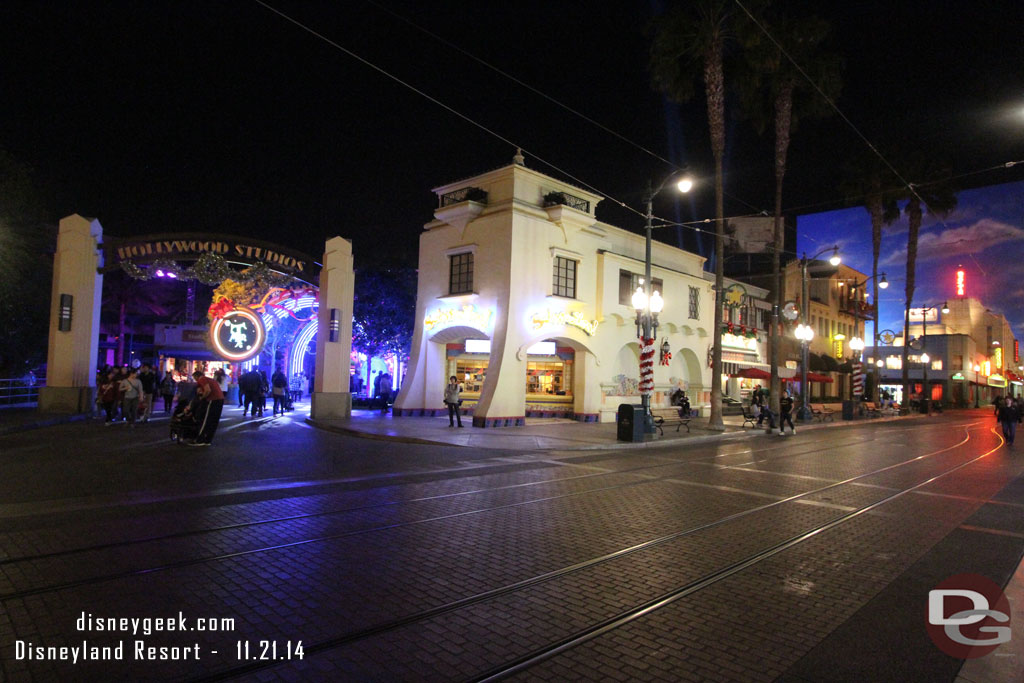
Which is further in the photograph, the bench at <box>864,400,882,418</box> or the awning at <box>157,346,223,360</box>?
the awning at <box>157,346,223,360</box>

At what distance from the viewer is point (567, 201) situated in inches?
912

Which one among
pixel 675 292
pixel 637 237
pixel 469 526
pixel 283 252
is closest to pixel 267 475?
pixel 469 526

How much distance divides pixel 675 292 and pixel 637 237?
12.9ft

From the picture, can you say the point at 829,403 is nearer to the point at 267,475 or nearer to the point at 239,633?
the point at 267,475

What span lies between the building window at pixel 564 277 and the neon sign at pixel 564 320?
86 centimetres

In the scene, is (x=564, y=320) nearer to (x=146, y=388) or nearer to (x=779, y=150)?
(x=779, y=150)

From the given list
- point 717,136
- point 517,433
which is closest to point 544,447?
point 517,433

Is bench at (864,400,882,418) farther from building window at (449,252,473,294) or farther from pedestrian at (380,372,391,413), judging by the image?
pedestrian at (380,372,391,413)

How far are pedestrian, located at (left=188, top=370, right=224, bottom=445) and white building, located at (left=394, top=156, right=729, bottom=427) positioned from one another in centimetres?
912

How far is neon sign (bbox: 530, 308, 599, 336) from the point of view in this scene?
2269 cm

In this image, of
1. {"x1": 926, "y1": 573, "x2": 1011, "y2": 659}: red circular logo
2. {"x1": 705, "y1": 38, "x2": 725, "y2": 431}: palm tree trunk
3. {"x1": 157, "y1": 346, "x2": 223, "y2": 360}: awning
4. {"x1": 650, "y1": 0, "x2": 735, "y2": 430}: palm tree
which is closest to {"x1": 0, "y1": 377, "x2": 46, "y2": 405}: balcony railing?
{"x1": 157, "y1": 346, "x2": 223, "y2": 360}: awning

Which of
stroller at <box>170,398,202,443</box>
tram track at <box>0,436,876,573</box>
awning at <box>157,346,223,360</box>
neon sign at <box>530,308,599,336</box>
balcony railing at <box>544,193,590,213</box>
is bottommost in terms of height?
tram track at <box>0,436,876,573</box>

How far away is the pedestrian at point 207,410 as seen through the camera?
1417cm

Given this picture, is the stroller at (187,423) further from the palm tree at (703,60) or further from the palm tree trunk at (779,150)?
the palm tree trunk at (779,150)
